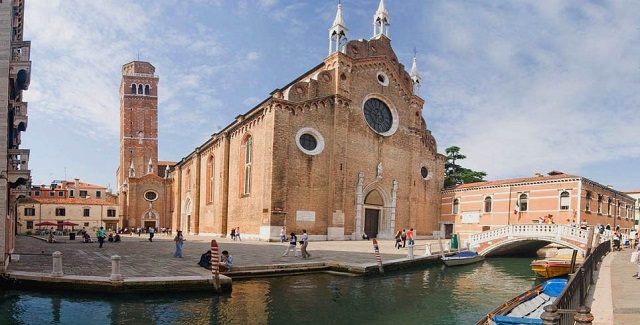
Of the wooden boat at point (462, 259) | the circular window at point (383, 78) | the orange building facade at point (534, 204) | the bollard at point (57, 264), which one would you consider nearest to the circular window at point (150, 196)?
the circular window at point (383, 78)

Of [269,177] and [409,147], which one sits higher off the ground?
[409,147]

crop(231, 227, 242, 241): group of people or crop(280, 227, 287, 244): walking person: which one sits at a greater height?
crop(280, 227, 287, 244): walking person

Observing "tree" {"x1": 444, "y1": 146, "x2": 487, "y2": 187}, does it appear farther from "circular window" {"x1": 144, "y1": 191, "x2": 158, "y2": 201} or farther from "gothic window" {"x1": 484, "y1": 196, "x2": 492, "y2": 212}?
"circular window" {"x1": 144, "y1": 191, "x2": 158, "y2": 201}

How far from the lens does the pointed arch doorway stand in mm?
33763

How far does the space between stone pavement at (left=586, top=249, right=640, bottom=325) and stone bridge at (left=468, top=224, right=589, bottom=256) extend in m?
9.48

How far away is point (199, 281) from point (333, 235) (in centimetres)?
1896

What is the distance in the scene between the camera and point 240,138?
3388 centimetres

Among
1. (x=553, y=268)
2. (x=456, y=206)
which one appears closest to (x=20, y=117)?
(x=553, y=268)

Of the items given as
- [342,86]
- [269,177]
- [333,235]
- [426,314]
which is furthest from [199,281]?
[342,86]

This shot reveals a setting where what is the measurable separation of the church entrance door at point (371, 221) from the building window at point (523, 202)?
1181 cm

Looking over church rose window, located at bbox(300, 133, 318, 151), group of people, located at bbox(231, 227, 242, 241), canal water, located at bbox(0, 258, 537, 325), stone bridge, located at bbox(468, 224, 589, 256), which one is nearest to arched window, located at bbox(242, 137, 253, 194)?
group of people, located at bbox(231, 227, 242, 241)

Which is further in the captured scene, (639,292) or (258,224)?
(258,224)

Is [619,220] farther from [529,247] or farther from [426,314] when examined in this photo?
[426,314]

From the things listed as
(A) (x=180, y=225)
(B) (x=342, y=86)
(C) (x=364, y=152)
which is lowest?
(A) (x=180, y=225)
